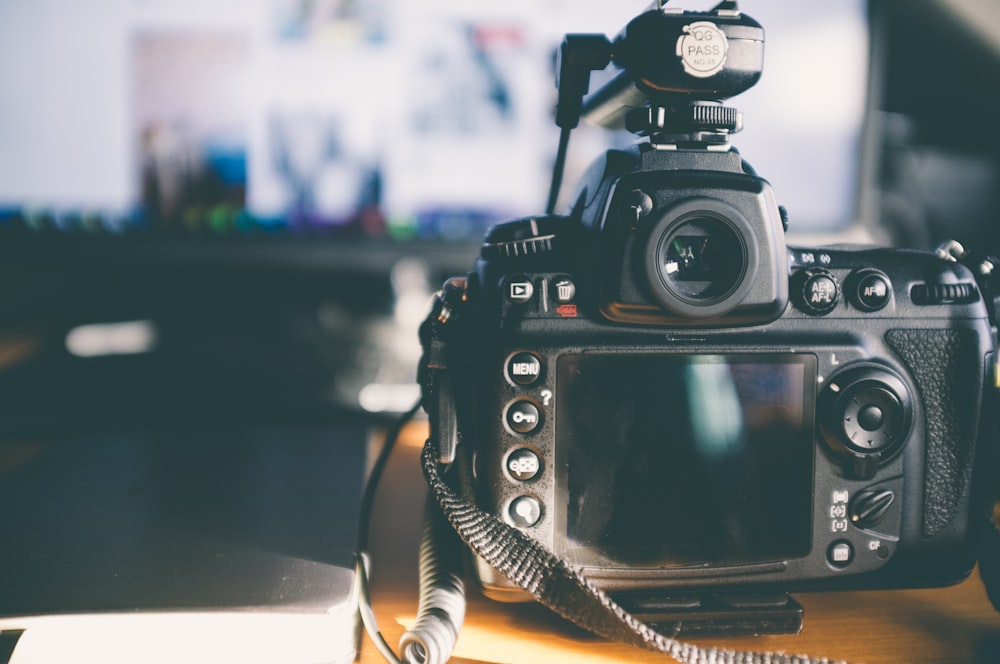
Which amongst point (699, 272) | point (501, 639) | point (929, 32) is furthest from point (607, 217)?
point (929, 32)

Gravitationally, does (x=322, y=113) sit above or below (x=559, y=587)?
above

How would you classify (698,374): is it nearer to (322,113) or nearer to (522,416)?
(522,416)

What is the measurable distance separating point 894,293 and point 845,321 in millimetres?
24

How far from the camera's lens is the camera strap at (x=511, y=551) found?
9.7 inches

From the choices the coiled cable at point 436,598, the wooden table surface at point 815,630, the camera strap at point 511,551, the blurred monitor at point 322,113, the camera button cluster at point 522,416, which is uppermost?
the blurred monitor at point 322,113

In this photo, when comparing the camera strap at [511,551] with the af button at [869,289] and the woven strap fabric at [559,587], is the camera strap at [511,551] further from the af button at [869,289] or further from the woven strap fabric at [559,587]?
the af button at [869,289]

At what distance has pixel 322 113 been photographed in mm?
601

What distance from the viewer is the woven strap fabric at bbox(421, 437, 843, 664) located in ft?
0.81

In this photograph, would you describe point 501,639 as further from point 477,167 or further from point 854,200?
point 854,200

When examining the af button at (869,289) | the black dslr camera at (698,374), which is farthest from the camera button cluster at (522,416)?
the af button at (869,289)

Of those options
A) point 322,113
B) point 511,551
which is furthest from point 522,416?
point 322,113

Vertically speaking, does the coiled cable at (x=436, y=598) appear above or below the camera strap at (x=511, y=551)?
below

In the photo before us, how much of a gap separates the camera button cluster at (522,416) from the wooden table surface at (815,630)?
0.08 metres

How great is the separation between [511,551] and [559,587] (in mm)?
21
